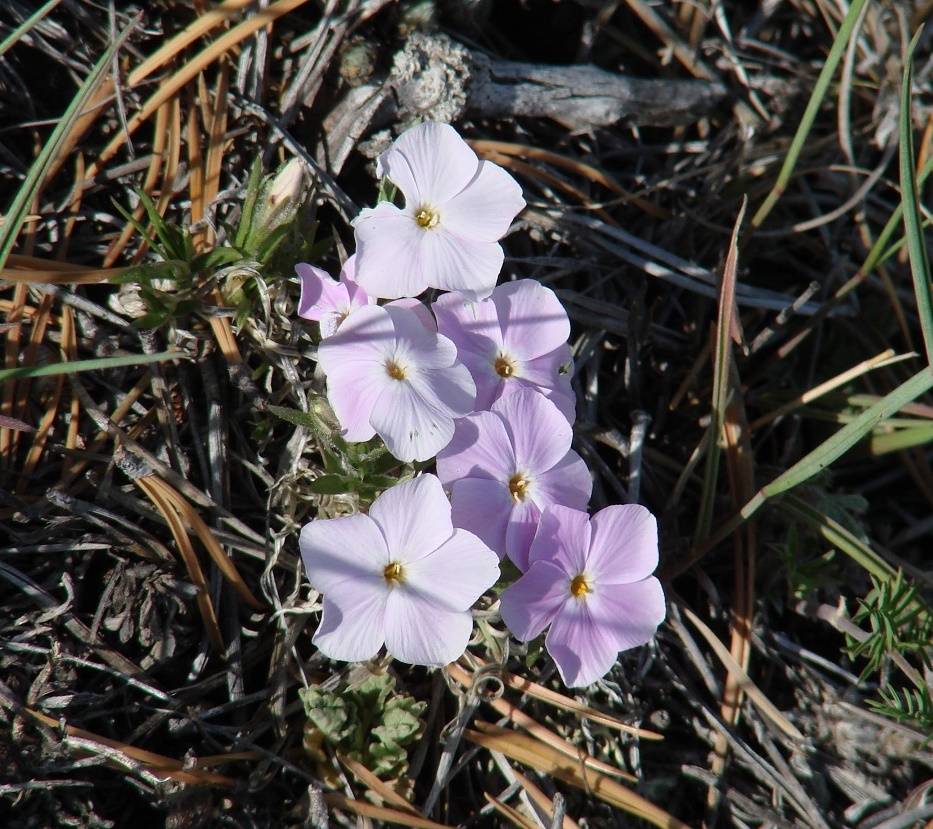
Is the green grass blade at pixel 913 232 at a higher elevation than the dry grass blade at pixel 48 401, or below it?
higher

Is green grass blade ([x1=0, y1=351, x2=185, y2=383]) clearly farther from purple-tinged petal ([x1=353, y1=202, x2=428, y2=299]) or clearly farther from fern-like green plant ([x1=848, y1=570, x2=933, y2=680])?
fern-like green plant ([x1=848, y1=570, x2=933, y2=680])

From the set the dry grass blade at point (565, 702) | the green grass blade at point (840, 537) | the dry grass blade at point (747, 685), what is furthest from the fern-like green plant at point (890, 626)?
the dry grass blade at point (565, 702)

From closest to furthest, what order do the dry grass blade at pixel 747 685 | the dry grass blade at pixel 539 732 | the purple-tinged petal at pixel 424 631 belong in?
the purple-tinged petal at pixel 424 631 < the dry grass blade at pixel 539 732 < the dry grass blade at pixel 747 685

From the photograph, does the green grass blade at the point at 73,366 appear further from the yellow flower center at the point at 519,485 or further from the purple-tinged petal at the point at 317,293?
the yellow flower center at the point at 519,485

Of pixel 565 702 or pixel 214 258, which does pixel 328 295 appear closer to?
pixel 214 258

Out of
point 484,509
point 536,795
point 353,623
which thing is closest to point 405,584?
point 353,623

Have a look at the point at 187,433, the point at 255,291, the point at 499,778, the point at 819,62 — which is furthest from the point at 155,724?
the point at 819,62

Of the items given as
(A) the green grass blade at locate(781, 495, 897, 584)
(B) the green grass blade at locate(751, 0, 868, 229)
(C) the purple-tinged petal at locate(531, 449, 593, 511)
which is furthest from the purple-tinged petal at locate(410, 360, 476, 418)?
(B) the green grass blade at locate(751, 0, 868, 229)

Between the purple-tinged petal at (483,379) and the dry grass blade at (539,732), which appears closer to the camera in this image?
the purple-tinged petal at (483,379)
